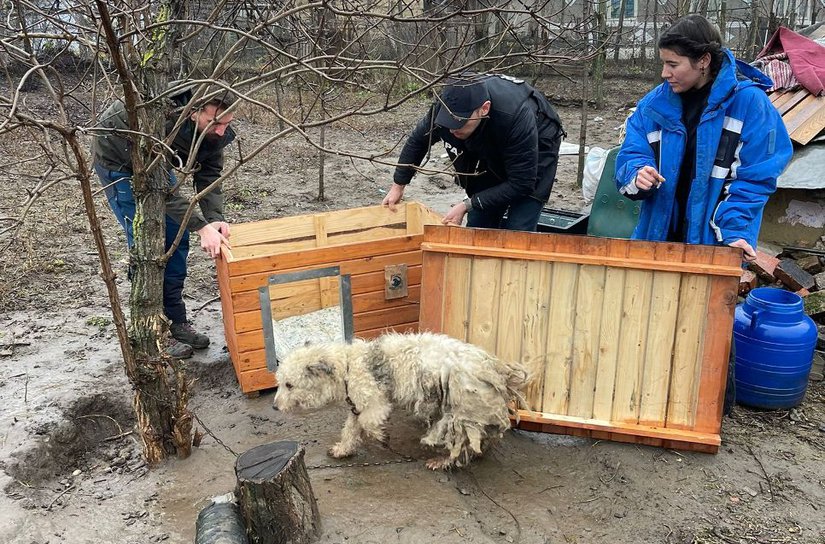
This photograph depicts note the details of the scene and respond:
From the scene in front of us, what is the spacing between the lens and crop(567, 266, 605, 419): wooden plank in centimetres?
409

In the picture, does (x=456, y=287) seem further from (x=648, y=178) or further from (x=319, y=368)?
(x=648, y=178)

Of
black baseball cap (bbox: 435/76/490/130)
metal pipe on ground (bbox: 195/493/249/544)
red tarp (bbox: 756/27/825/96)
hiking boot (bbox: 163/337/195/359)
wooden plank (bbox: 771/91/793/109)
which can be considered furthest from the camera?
wooden plank (bbox: 771/91/793/109)

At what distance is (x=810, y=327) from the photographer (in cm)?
455

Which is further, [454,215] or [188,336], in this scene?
[188,336]

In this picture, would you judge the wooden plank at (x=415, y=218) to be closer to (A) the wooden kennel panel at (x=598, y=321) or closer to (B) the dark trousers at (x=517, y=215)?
(B) the dark trousers at (x=517, y=215)

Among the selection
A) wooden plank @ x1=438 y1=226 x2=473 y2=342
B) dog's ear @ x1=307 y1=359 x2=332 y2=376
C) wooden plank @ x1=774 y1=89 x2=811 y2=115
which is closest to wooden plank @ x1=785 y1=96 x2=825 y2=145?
wooden plank @ x1=774 y1=89 x2=811 y2=115

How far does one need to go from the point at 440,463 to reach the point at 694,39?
2.78 metres

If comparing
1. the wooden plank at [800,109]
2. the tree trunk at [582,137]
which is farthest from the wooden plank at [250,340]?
the tree trunk at [582,137]

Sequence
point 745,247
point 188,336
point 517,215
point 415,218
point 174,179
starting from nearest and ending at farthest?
point 745,247 → point 174,179 → point 517,215 → point 188,336 → point 415,218

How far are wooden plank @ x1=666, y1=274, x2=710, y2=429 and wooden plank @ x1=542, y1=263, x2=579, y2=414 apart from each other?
61 centimetres

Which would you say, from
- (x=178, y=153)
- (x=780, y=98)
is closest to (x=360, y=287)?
(x=178, y=153)

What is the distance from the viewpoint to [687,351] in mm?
4055

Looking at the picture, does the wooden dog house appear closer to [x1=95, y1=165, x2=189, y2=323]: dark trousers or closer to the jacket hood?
the jacket hood

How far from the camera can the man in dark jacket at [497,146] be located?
4.47m
